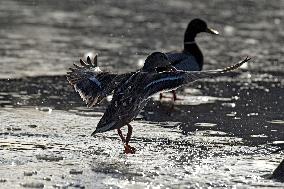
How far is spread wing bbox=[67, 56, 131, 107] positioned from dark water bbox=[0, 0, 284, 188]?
0.49 meters

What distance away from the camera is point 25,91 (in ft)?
44.8

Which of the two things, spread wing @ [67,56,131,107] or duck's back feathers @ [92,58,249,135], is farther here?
spread wing @ [67,56,131,107]

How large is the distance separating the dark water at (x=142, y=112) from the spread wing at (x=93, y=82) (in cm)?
49

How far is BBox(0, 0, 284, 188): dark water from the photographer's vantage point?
8.42 meters

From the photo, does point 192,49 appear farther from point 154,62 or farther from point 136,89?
point 136,89

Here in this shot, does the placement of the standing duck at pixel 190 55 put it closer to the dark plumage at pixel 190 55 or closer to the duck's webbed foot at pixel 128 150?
the dark plumage at pixel 190 55

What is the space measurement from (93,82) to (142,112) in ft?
6.39

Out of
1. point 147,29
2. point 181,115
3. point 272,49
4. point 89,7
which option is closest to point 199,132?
point 181,115

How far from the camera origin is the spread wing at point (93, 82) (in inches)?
398

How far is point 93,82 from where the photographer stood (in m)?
10.4

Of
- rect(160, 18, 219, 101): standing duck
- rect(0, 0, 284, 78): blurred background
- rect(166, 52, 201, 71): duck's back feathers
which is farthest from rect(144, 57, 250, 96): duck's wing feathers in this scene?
rect(0, 0, 284, 78): blurred background

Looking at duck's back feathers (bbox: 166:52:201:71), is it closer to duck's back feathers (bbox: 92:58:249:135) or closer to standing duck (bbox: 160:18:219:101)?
standing duck (bbox: 160:18:219:101)

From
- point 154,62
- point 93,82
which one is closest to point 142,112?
point 93,82

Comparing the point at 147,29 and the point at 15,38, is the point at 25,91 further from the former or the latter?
the point at 147,29
